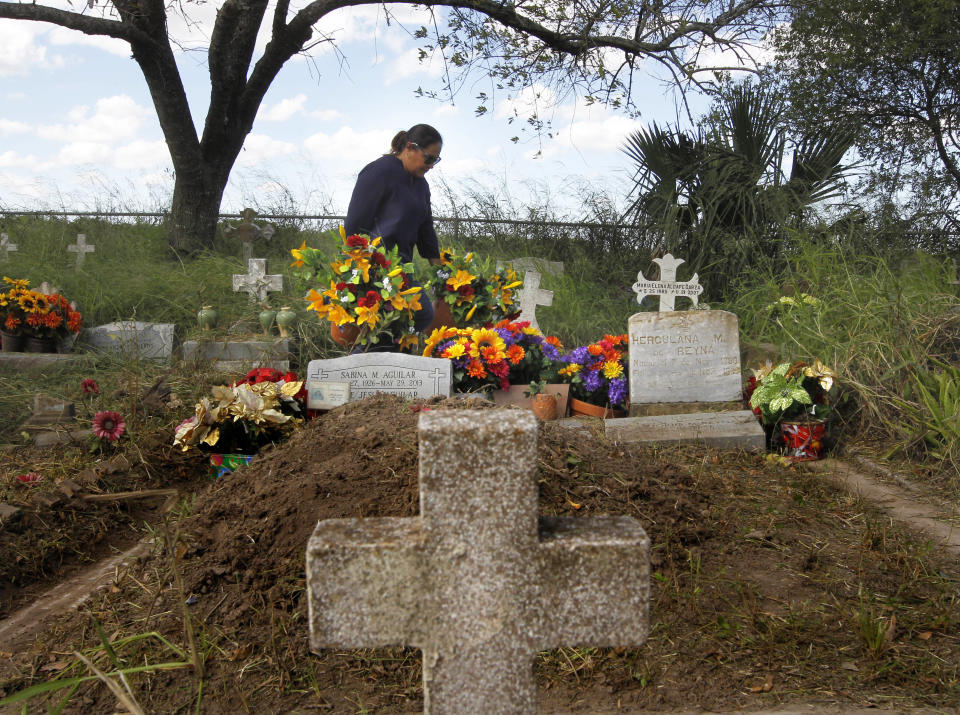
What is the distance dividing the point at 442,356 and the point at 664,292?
2122mm

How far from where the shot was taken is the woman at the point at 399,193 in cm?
524

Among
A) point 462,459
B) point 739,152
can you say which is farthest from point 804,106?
point 462,459

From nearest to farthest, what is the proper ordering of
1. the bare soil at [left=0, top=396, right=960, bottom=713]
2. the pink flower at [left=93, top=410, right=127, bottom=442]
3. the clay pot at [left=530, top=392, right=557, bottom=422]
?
the bare soil at [left=0, top=396, right=960, bottom=713]
the pink flower at [left=93, top=410, right=127, bottom=442]
the clay pot at [left=530, top=392, right=557, bottom=422]

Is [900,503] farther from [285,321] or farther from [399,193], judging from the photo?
[285,321]

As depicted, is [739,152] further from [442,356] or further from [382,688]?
[382,688]

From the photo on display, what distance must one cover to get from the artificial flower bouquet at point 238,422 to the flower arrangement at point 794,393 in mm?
Answer: 2996

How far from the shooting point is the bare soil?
2.18m

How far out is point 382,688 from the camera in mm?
2207

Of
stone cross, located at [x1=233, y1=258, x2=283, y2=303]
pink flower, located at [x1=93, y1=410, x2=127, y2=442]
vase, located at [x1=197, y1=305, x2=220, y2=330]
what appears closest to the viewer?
pink flower, located at [x1=93, y1=410, x2=127, y2=442]

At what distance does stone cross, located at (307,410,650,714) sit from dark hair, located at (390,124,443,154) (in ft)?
13.8

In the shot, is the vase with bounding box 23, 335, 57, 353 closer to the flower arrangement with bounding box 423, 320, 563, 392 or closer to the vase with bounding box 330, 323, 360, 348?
the vase with bounding box 330, 323, 360, 348

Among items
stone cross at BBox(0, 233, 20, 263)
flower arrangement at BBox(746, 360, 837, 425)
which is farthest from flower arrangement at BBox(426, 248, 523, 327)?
stone cross at BBox(0, 233, 20, 263)

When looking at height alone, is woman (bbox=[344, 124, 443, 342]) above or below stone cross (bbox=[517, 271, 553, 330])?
above

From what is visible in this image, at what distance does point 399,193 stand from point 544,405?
1.77 meters
